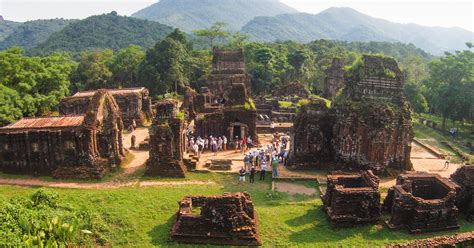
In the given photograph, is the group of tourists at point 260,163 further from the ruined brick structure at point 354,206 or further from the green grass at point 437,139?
the green grass at point 437,139

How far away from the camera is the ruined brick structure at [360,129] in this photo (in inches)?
895

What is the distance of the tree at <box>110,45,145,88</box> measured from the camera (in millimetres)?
57406

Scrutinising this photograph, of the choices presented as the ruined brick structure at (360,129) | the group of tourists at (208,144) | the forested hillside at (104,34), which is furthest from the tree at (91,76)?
the forested hillside at (104,34)

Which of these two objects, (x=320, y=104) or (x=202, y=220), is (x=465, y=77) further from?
(x=202, y=220)

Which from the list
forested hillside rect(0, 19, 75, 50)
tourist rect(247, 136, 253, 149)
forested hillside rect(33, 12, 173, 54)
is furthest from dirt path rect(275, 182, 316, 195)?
forested hillside rect(0, 19, 75, 50)

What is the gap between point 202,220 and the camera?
600 inches

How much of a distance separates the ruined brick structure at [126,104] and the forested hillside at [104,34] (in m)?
84.8

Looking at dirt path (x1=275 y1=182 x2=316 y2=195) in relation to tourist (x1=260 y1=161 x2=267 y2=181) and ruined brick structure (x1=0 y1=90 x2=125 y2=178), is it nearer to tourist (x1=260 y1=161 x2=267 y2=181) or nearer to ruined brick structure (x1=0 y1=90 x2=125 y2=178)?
tourist (x1=260 y1=161 x2=267 y2=181)

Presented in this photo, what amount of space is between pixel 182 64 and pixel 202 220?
1630 inches

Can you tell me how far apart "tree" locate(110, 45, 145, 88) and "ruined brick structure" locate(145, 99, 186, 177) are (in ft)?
120

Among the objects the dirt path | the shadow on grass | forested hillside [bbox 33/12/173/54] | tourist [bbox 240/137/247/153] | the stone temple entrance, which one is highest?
forested hillside [bbox 33/12/173/54]

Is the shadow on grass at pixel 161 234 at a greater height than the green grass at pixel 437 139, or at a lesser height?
lesser

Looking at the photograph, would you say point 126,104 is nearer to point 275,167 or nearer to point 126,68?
point 275,167

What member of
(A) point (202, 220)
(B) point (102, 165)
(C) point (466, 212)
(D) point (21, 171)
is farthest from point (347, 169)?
(D) point (21, 171)
